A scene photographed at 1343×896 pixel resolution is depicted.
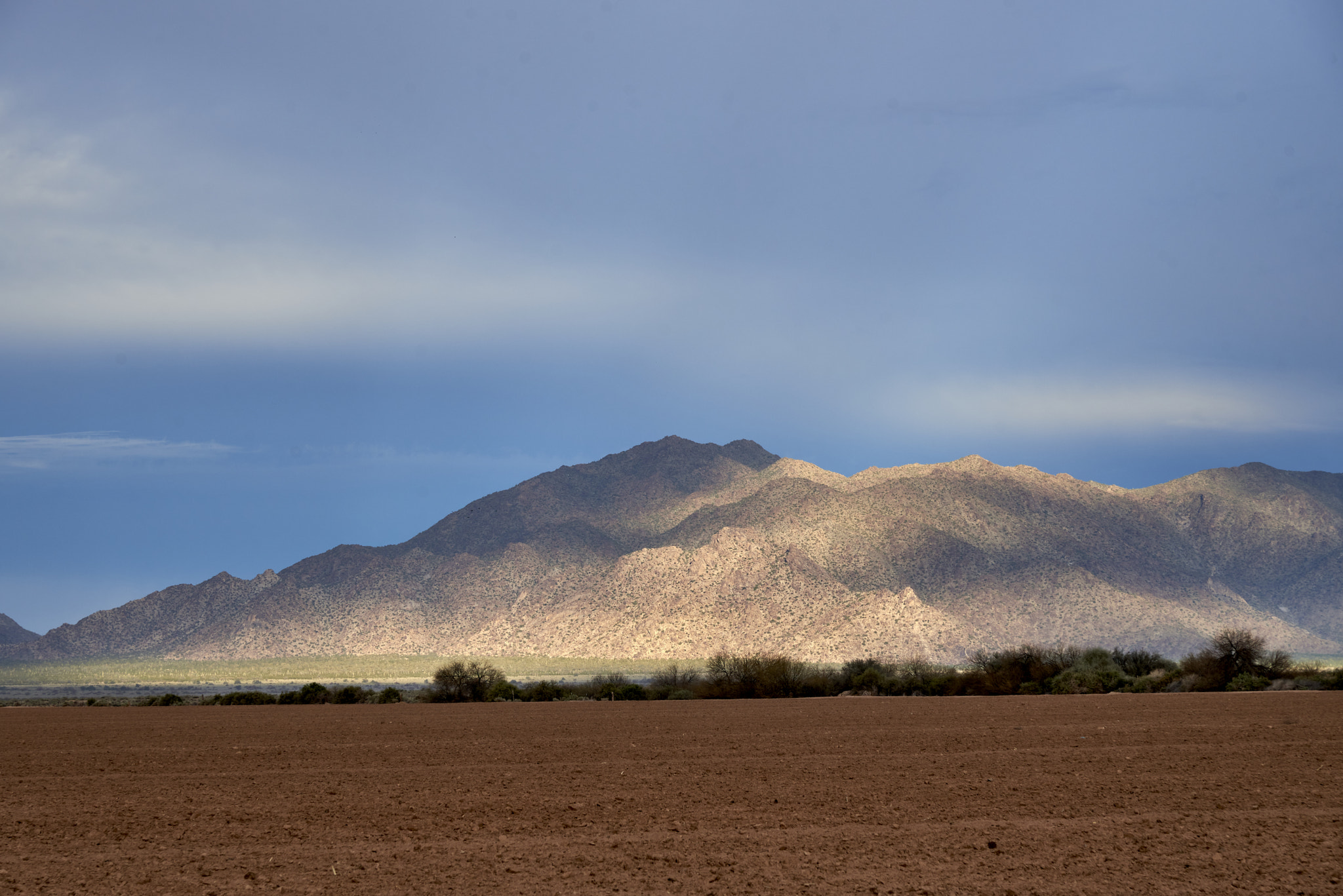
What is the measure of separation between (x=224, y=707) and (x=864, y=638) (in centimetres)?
7136

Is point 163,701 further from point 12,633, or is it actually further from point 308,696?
point 12,633

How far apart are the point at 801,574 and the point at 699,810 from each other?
107739 millimetres

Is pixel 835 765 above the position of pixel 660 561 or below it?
below

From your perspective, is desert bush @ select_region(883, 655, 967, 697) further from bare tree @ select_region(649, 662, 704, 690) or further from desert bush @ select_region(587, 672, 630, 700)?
desert bush @ select_region(587, 672, 630, 700)

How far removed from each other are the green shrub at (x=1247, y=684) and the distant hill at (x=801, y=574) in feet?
183

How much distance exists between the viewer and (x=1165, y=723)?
90.9 ft

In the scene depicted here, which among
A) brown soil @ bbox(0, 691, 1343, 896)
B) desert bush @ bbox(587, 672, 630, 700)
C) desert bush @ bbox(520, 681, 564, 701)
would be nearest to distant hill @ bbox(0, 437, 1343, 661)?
desert bush @ bbox(587, 672, 630, 700)

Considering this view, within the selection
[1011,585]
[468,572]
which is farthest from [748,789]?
[468,572]

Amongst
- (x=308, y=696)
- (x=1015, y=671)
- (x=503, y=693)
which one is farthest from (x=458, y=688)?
(x=1015, y=671)

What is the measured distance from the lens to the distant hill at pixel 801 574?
380 ft

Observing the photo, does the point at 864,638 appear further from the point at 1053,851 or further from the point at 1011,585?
the point at 1053,851

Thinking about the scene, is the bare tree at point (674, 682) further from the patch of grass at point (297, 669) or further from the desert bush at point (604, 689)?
the patch of grass at point (297, 669)

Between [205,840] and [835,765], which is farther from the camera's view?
[835,765]

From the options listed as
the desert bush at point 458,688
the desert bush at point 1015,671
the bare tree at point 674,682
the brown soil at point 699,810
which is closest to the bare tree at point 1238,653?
the desert bush at point 1015,671
